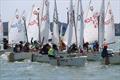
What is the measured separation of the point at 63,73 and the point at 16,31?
20.9 metres

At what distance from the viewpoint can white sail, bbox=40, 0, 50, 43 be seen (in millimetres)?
46312

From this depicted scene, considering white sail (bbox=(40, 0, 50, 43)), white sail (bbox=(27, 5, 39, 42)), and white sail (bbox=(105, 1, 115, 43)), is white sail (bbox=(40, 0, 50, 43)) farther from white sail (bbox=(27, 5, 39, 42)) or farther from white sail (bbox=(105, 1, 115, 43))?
white sail (bbox=(105, 1, 115, 43))

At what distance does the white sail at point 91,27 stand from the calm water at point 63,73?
7858 mm

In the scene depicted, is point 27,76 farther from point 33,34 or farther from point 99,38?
point 33,34

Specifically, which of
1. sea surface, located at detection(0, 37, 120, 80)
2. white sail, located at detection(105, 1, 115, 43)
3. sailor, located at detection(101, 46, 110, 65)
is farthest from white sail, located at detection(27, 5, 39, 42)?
sailor, located at detection(101, 46, 110, 65)

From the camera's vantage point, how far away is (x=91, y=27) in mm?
44688

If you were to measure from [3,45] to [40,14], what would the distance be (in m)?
5.53

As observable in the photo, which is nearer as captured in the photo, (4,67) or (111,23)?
(4,67)

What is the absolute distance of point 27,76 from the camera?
28.7 meters

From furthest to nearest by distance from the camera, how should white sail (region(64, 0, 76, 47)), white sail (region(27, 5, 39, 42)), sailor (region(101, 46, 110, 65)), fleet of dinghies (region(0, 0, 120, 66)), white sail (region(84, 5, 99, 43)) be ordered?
white sail (region(27, 5, 39, 42)) < white sail (region(84, 5, 99, 43)) < white sail (region(64, 0, 76, 47)) < fleet of dinghies (region(0, 0, 120, 66)) < sailor (region(101, 46, 110, 65))

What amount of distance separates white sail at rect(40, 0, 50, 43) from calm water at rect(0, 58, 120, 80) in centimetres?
974

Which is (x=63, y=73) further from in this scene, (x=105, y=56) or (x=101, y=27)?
(x=101, y=27)

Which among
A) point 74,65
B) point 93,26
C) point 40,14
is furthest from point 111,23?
point 74,65

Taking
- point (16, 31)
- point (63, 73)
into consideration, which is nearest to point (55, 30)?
point (16, 31)
